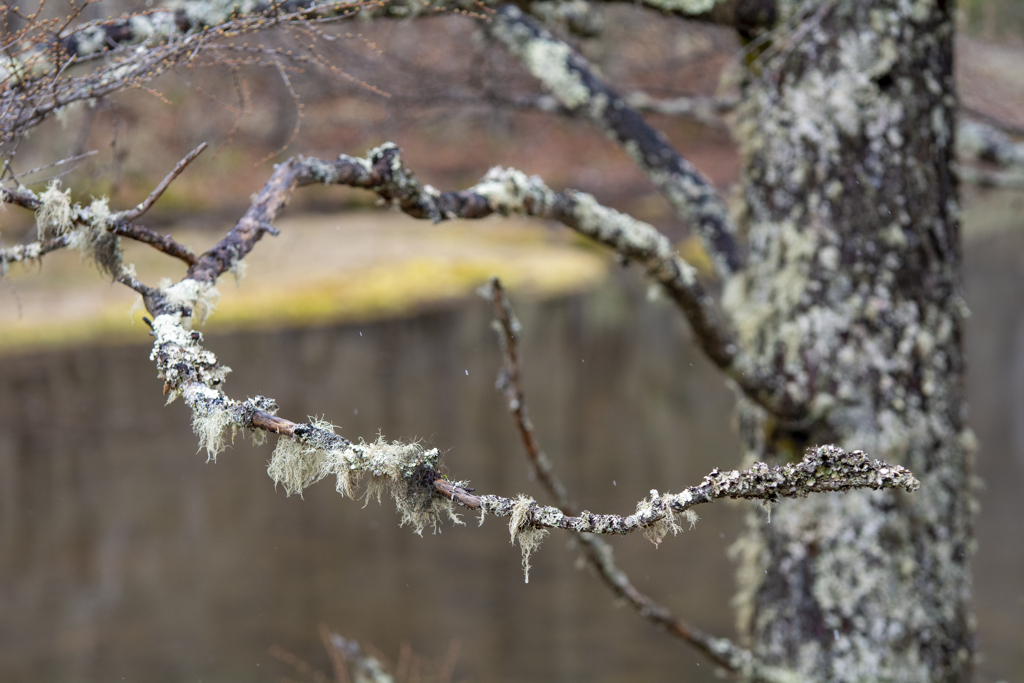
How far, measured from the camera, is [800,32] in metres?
1.85

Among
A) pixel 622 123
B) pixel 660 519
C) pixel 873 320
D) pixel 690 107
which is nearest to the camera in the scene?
pixel 660 519

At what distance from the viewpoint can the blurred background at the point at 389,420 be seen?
4562 millimetres

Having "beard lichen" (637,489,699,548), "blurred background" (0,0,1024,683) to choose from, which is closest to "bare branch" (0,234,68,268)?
"blurred background" (0,0,1024,683)

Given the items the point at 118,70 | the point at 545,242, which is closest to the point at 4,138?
the point at 118,70

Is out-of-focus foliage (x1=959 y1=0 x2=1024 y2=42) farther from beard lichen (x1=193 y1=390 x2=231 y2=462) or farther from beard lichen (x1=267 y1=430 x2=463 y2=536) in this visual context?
beard lichen (x1=193 y1=390 x2=231 y2=462)

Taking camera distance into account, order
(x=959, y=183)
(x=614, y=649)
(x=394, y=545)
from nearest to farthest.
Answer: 1. (x=959, y=183)
2. (x=614, y=649)
3. (x=394, y=545)

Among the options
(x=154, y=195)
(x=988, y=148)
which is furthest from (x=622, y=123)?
(x=154, y=195)

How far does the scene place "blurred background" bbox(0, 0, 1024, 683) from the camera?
4.56 m

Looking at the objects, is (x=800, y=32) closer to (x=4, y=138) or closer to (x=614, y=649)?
(x=4, y=138)

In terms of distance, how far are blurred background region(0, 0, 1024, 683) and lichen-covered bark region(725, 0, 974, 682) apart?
2.64 feet

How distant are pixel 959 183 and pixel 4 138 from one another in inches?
81.3

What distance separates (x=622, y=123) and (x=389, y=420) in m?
6.07

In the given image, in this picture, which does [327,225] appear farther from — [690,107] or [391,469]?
[391,469]

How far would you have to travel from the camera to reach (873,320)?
1.93 meters
